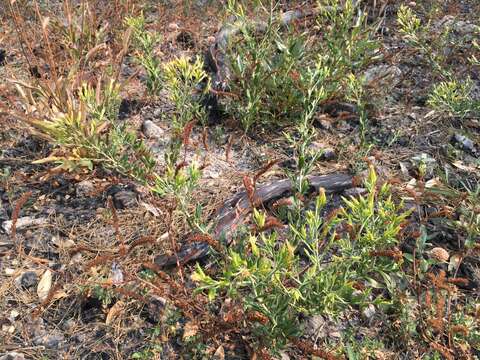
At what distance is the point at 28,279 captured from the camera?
2.20 m

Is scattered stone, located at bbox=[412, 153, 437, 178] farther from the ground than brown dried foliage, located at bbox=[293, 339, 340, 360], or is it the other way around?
brown dried foliage, located at bbox=[293, 339, 340, 360]

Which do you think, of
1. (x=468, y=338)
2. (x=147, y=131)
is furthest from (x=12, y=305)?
(x=468, y=338)

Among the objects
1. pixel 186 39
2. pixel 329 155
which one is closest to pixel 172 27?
pixel 186 39

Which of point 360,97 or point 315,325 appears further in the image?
point 360,97

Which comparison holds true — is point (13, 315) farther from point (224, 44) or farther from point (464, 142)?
point (464, 142)

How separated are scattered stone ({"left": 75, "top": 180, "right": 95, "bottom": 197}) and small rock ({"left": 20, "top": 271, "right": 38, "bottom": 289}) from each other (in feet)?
1.87

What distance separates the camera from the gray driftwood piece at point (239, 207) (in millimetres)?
2248

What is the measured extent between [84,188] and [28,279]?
65 centimetres

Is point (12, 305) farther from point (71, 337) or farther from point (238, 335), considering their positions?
point (238, 335)

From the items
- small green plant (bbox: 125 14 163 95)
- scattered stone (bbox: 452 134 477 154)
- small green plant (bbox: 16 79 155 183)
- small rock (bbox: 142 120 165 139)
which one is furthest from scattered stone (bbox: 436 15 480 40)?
small green plant (bbox: 16 79 155 183)

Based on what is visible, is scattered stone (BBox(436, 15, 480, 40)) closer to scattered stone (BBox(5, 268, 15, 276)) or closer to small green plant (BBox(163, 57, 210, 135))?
small green plant (BBox(163, 57, 210, 135))

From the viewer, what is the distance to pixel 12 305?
2.10m

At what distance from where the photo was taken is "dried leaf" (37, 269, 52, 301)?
7.02 feet

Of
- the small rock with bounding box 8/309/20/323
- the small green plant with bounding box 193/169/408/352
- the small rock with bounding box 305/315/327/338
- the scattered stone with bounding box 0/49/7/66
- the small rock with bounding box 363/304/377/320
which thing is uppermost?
the scattered stone with bounding box 0/49/7/66
